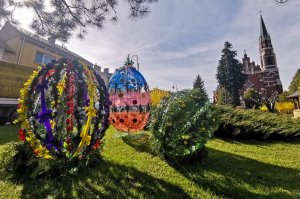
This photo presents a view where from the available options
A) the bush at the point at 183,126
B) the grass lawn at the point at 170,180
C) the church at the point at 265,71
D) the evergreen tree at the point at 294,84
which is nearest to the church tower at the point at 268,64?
the church at the point at 265,71

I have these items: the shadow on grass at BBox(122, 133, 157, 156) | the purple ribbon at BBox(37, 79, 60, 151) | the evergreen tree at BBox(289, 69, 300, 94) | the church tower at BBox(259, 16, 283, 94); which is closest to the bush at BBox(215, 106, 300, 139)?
the shadow on grass at BBox(122, 133, 157, 156)

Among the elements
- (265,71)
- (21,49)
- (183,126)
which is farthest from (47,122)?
(265,71)

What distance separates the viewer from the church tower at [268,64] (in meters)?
58.5

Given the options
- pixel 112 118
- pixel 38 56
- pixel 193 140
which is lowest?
pixel 193 140

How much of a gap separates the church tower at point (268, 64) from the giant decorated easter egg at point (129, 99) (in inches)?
2429

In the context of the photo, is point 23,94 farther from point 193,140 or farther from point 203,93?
point 203,93

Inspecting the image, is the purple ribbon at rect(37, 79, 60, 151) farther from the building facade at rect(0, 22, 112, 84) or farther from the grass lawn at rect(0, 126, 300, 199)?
the building facade at rect(0, 22, 112, 84)

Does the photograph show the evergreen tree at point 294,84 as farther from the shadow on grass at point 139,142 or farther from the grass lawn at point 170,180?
the shadow on grass at point 139,142

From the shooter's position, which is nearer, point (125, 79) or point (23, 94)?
point (23, 94)

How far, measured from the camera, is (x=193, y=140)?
4.46 metres

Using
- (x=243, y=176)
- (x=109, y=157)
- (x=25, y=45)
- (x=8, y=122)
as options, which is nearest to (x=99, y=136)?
(x=109, y=157)

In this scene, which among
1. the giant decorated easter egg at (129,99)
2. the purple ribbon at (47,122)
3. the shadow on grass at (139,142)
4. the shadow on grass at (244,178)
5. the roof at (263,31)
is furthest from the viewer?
the roof at (263,31)

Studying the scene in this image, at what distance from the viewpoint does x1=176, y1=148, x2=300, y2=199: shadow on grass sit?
3.57 metres

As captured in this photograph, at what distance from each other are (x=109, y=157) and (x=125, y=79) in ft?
11.2
